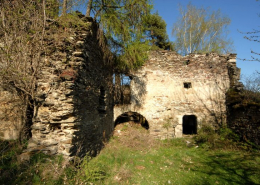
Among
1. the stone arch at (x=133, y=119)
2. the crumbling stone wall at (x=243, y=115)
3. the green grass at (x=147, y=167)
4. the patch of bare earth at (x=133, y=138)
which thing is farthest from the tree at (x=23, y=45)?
the crumbling stone wall at (x=243, y=115)

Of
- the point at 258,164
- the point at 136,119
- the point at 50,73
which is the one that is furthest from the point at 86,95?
the point at 258,164

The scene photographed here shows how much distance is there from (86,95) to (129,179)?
8.88 feet

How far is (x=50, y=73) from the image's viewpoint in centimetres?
377

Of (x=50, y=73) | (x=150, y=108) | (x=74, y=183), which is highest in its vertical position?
(x=50, y=73)

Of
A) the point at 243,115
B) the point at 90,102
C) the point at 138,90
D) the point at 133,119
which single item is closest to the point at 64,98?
the point at 90,102

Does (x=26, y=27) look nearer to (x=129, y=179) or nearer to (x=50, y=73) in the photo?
(x=50, y=73)

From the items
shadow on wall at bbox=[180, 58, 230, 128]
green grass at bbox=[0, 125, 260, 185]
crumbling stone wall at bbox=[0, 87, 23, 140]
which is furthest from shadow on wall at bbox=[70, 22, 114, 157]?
shadow on wall at bbox=[180, 58, 230, 128]

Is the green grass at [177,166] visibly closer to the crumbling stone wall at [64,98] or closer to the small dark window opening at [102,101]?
the crumbling stone wall at [64,98]

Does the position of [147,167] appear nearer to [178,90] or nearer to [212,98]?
[178,90]

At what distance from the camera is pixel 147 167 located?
15.5 ft

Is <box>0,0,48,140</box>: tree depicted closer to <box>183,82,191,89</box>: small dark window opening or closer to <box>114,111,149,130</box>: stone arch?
<box>114,111,149,130</box>: stone arch

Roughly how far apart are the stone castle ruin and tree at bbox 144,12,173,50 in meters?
6.80

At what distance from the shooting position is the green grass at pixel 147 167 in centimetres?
289

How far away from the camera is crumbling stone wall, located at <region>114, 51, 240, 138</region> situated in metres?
8.28
